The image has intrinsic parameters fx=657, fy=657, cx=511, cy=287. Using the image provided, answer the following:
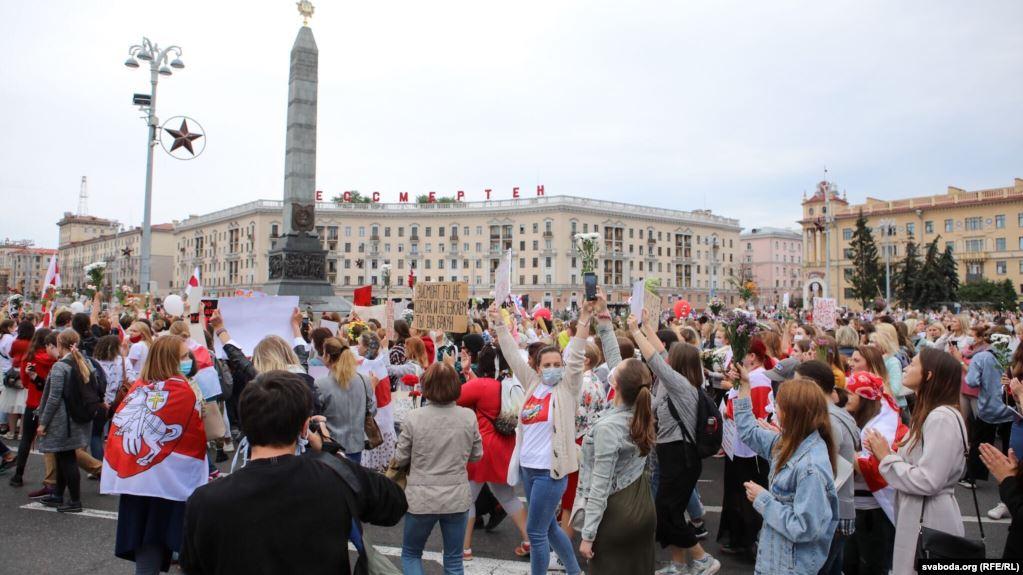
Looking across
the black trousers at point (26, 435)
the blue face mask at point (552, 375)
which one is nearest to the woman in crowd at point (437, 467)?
the blue face mask at point (552, 375)

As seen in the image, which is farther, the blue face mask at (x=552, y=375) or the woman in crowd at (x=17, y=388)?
the woman in crowd at (x=17, y=388)

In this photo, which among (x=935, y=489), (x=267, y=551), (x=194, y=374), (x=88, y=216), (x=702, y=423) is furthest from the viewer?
(x=88, y=216)

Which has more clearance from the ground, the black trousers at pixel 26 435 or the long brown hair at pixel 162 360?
the long brown hair at pixel 162 360

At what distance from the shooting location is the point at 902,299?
2201 inches

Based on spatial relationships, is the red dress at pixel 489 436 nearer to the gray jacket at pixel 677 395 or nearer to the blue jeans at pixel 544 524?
the blue jeans at pixel 544 524

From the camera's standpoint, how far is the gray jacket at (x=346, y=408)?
571cm

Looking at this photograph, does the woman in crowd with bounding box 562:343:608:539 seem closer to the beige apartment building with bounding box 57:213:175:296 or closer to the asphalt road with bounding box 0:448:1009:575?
the asphalt road with bounding box 0:448:1009:575

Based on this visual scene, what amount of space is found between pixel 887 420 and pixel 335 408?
4361 millimetres

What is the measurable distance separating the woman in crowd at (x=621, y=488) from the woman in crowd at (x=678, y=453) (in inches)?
37.1

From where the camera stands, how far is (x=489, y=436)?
17.5ft

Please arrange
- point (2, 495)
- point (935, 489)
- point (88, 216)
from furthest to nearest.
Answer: point (88, 216) → point (2, 495) → point (935, 489)

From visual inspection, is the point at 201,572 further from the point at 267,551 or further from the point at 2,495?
the point at 2,495

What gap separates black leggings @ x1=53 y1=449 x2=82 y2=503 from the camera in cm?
655

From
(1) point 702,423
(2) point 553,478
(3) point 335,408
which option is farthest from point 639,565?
(3) point 335,408
